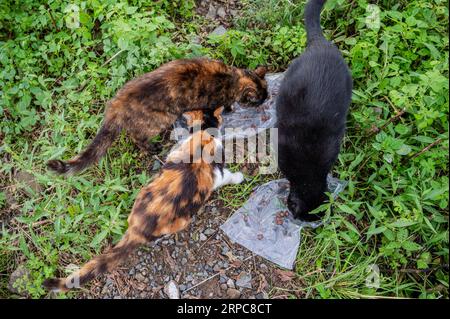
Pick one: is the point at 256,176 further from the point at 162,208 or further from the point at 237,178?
the point at 162,208

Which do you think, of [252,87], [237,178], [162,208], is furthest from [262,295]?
[252,87]

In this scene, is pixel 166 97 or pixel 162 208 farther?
pixel 166 97

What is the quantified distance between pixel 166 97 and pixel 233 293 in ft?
6.21

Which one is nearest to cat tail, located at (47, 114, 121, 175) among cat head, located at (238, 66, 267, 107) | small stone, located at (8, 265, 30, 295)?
small stone, located at (8, 265, 30, 295)

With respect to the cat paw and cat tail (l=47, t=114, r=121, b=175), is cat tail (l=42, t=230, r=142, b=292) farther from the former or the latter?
the cat paw

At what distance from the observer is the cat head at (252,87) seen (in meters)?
3.93

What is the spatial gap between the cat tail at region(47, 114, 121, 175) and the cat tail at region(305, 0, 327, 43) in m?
1.96

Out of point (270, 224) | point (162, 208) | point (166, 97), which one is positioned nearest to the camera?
point (162, 208)

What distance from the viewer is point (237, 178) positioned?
3842 millimetres

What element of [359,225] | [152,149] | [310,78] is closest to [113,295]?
[152,149]

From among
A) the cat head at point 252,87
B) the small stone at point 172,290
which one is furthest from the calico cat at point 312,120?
the small stone at point 172,290

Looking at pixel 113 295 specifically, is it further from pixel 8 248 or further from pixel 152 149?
pixel 152 149

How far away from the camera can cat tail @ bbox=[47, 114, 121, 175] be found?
3320 mm

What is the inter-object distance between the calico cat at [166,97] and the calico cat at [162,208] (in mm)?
607
